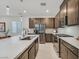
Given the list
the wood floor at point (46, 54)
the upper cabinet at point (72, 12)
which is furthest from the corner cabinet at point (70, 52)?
the wood floor at point (46, 54)

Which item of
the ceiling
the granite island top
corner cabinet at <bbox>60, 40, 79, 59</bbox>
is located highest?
the ceiling

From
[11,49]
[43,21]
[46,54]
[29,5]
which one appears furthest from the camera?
[43,21]

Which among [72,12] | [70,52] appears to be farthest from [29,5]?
[70,52]

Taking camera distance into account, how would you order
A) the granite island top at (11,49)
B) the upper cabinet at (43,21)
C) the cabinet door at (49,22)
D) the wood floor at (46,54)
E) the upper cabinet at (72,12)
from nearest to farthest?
the granite island top at (11,49) → the upper cabinet at (72,12) → the wood floor at (46,54) → the upper cabinet at (43,21) → the cabinet door at (49,22)

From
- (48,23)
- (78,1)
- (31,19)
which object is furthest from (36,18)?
(78,1)

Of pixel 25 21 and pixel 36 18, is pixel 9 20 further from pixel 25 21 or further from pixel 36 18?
pixel 36 18

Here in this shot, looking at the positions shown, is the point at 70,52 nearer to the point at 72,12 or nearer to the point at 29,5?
the point at 72,12

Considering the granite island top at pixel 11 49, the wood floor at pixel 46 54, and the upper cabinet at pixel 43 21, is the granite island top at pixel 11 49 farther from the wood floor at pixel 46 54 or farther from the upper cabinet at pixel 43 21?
the upper cabinet at pixel 43 21

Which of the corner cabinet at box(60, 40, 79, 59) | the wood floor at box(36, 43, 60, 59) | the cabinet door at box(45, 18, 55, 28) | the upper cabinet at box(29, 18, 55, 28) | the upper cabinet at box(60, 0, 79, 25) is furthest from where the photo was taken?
the cabinet door at box(45, 18, 55, 28)

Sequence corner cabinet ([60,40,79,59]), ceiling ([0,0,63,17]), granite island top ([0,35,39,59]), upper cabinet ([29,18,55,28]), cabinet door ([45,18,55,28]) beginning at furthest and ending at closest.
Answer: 1. cabinet door ([45,18,55,28])
2. upper cabinet ([29,18,55,28])
3. ceiling ([0,0,63,17])
4. corner cabinet ([60,40,79,59])
5. granite island top ([0,35,39,59])

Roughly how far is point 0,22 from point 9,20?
1023 mm

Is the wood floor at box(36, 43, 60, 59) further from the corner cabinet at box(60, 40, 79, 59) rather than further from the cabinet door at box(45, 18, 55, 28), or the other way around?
the cabinet door at box(45, 18, 55, 28)

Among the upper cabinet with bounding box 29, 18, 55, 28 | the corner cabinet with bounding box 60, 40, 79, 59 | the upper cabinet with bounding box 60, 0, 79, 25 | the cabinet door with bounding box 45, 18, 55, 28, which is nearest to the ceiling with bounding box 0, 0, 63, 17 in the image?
the upper cabinet with bounding box 60, 0, 79, 25

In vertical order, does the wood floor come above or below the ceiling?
below
